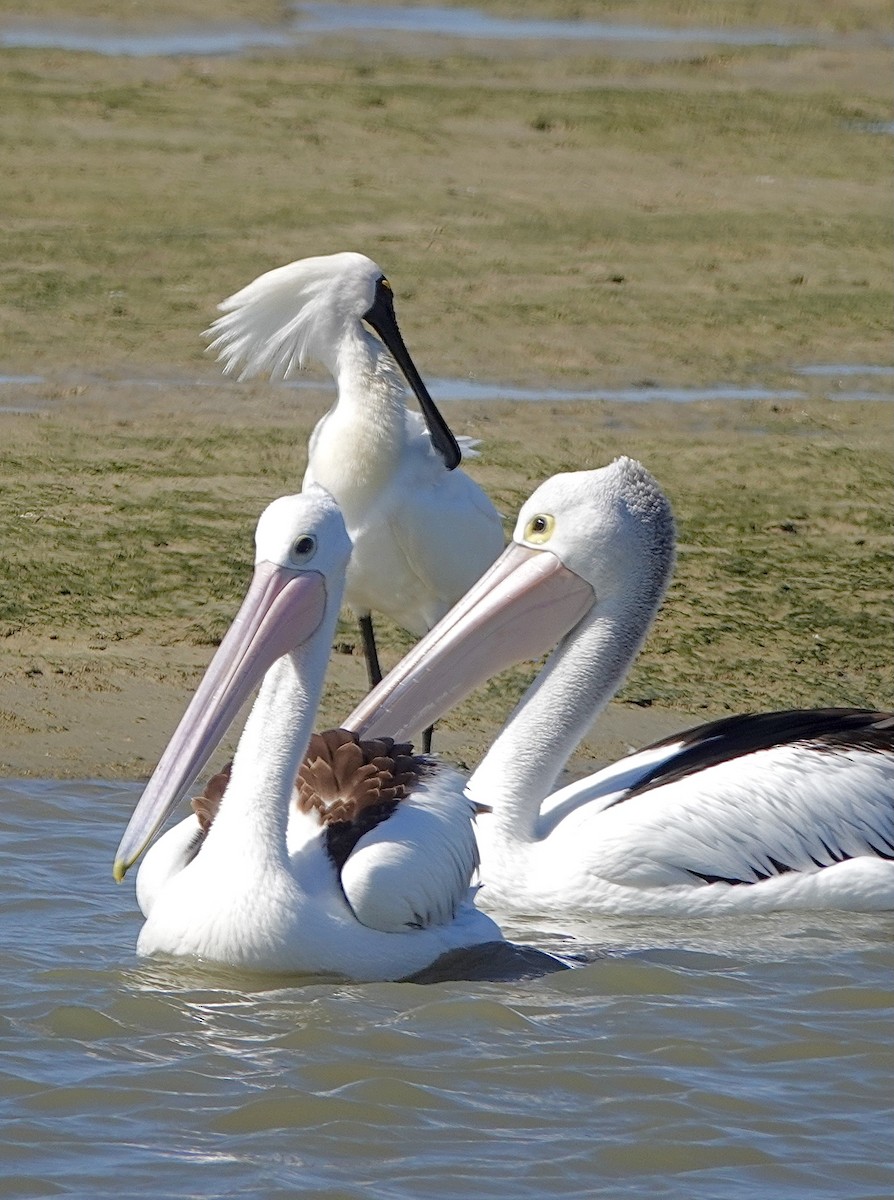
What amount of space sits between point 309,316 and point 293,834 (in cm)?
280

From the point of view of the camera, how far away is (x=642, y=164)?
1652 cm

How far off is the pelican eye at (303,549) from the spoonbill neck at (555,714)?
1.13m

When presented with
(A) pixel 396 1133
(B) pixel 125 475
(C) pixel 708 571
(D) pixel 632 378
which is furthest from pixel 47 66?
(A) pixel 396 1133

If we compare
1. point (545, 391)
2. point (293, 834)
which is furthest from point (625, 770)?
point (545, 391)

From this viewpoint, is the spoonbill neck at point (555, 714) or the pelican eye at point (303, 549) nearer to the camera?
the pelican eye at point (303, 549)

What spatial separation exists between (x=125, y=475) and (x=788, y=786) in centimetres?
435

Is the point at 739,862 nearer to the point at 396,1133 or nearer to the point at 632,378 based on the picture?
the point at 396,1133

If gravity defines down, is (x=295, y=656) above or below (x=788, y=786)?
above

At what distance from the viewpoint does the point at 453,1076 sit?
13.8 feet

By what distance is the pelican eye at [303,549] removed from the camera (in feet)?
15.2

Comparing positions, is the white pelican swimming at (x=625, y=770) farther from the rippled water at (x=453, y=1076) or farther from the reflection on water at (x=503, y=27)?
the reflection on water at (x=503, y=27)

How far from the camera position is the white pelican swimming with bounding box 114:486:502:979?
4.38 meters

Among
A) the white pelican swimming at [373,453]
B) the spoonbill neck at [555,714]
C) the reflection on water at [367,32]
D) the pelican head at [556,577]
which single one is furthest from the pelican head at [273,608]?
the reflection on water at [367,32]

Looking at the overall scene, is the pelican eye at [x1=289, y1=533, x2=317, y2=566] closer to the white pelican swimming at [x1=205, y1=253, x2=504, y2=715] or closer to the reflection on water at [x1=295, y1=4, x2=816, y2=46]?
the white pelican swimming at [x1=205, y1=253, x2=504, y2=715]
